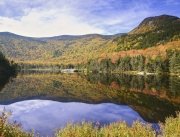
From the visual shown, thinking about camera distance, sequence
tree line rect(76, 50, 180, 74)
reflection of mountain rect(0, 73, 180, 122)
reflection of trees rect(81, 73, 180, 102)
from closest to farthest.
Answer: reflection of mountain rect(0, 73, 180, 122) → reflection of trees rect(81, 73, 180, 102) → tree line rect(76, 50, 180, 74)

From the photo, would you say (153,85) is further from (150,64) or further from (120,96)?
(150,64)

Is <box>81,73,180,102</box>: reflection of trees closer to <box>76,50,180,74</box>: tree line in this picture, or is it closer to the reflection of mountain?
the reflection of mountain

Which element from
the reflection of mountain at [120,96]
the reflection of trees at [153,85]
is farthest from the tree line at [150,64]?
the reflection of mountain at [120,96]

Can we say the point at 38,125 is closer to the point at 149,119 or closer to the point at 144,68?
the point at 149,119

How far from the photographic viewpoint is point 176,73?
126m

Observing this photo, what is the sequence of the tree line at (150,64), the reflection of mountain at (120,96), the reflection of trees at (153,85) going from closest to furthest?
the reflection of mountain at (120,96)
the reflection of trees at (153,85)
the tree line at (150,64)

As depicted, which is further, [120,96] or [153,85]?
[153,85]

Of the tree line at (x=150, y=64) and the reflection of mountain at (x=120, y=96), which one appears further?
the tree line at (x=150, y=64)

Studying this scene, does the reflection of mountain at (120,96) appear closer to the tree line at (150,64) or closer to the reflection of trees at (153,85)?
the reflection of trees at (153,85)

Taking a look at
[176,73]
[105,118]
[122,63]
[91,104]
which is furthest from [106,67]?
[105,118]

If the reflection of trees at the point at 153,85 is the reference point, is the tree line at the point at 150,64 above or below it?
above

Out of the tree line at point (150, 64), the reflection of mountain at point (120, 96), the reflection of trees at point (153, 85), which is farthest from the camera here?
the tree line at point (150, 64)

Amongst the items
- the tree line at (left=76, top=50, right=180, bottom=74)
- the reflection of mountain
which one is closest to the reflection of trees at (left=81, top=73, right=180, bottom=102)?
the reflection of mountain

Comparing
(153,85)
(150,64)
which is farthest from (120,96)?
(150,64)
